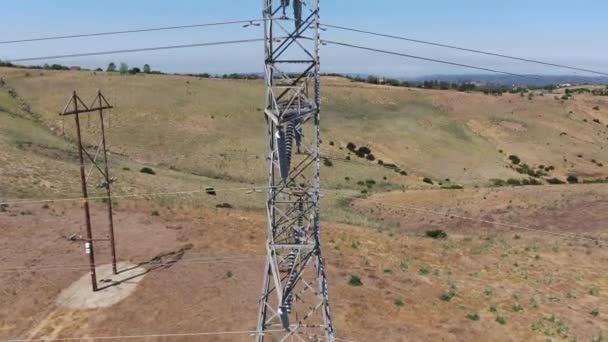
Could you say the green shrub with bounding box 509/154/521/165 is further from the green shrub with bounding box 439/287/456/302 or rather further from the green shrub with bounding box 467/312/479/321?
the green shrub with bounding box 467/312/479/321

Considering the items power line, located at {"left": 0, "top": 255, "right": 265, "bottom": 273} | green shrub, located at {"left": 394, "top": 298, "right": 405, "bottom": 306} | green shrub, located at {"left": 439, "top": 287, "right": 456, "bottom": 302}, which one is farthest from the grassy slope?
green shrub, located at {"left": 439, "top": 287, "right": 456, "bottom": 302}

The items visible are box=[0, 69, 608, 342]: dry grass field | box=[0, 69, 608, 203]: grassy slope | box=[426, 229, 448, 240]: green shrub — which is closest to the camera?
box=[0, 69, 608, 342]: dry grass field

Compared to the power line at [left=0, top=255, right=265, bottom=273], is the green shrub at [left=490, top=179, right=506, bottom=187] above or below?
below

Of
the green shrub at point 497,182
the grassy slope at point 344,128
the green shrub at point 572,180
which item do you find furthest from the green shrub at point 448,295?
the green shrub at point 572,180

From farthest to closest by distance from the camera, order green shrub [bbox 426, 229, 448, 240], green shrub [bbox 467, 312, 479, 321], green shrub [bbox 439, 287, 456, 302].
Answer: green shrub [bbox 426, 229, 448, 240] → green shrub [bbox 439, 287, 456, 302] → green shrub [bbox 467, 312, 479, 321]

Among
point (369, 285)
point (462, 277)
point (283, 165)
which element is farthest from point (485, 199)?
point (283, 165)

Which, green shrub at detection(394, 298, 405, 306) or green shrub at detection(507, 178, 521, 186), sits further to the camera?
green shrub at detection(507, 178, 521, 186)

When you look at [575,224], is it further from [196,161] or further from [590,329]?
[196,161]
